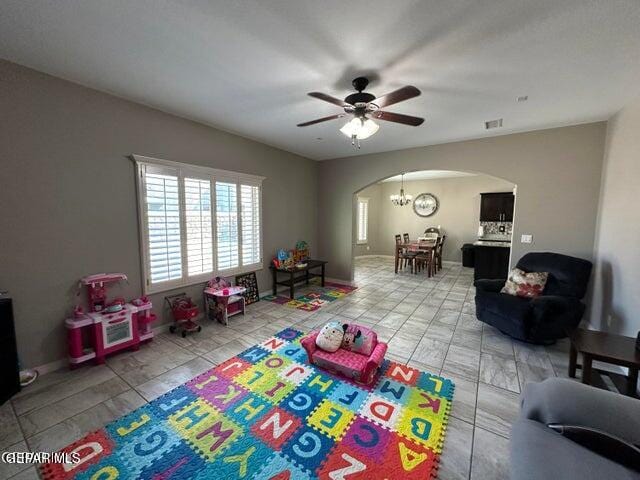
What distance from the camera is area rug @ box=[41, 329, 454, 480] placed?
1515mm

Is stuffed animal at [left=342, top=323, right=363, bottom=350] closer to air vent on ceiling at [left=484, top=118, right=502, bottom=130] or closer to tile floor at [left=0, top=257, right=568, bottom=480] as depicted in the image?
tile floor at [left=0, top=257, right=568, bottom=480]

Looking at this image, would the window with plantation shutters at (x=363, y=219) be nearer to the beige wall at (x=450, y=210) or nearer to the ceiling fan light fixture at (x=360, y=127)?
the beige wall at (x=450, y=210)

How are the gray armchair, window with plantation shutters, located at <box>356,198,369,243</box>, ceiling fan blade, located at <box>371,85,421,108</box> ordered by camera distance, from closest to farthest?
the gray armchair, ceiling fan blade, located at <box>371,85,421,108</box>, window with plantation shutters, located at <box>356,198,369,243</box>

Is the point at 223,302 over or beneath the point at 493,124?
beneath

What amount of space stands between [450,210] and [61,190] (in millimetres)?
8795

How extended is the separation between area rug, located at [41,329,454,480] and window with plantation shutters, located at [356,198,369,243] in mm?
6766

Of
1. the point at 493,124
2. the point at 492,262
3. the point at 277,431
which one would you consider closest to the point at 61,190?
the point at 277,431

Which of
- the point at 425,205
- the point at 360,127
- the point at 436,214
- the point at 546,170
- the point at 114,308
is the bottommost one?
the point at 114,308

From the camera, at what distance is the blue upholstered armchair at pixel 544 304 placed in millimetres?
2832

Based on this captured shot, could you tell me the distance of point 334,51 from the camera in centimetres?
199

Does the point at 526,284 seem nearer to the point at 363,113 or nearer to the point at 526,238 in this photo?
the point at 526,238

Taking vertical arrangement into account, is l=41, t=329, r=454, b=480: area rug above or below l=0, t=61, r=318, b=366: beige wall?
below

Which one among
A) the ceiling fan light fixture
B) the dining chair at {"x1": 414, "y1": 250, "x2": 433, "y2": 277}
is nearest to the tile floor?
the dining chair at {"x1": 414, "y1": 250, "x2": 433, "y2": 277}

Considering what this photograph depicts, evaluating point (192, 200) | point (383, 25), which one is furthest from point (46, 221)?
point (383, 25)
